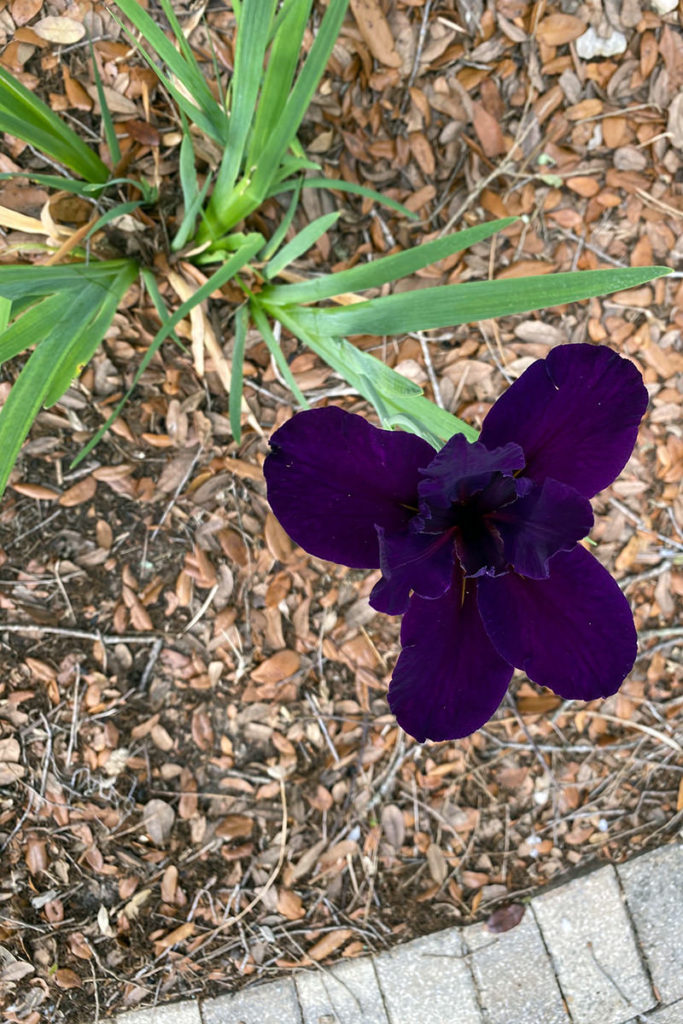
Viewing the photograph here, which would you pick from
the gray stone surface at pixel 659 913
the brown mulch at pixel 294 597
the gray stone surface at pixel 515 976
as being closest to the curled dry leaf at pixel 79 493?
the brown mulch at pixel 294 597

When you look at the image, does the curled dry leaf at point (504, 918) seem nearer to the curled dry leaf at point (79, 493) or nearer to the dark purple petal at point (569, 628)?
the dark purple petal at point (569, 628)

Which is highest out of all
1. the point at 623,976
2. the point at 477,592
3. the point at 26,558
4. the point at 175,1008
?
the point at 477,592

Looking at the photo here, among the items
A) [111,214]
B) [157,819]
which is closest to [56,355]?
Result: [111,214]

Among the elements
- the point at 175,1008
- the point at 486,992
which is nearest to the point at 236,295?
the point at 175,1008

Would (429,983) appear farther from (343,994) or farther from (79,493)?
(79,493)

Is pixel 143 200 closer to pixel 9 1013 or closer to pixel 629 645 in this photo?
pixel 629 645

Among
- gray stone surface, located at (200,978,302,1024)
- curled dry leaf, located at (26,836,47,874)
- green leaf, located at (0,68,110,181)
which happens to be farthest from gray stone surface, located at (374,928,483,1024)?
green leaf, located at (0,68,110,181)
